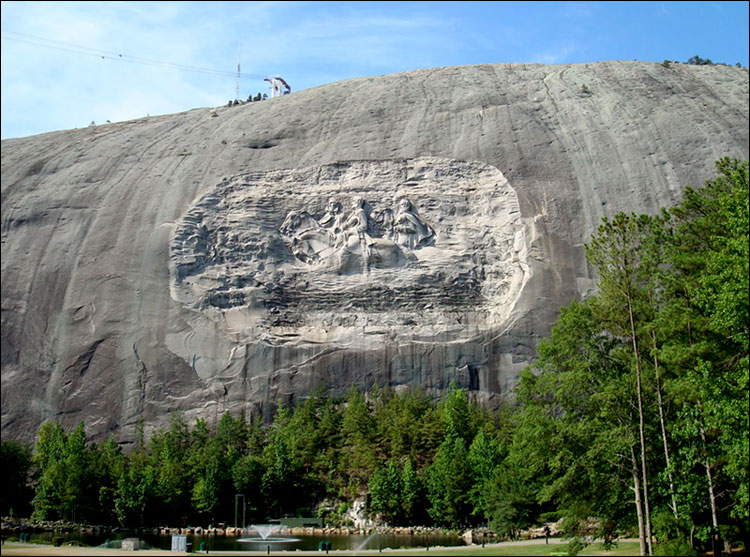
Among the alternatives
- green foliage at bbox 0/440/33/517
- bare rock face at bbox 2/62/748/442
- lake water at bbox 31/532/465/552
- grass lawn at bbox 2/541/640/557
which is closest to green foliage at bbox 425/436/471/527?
lake water at bbox 31/532/465/552

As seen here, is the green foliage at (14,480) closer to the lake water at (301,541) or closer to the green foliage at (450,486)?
the lake water at (301,541)

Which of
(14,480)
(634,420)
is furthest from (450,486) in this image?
(14,480)

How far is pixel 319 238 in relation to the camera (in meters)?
44.5

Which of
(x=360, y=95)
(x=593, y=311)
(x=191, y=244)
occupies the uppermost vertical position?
(x=360, y=95)

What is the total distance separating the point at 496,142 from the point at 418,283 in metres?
10.7

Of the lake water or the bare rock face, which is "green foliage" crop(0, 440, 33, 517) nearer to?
the bare rock face

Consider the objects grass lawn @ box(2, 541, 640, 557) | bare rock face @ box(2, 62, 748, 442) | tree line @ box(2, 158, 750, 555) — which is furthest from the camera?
bare rock face @ box(2, 62, 748, 442)

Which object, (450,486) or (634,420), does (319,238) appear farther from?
(634,420)

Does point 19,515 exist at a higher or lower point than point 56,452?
lower

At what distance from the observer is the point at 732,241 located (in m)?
16.4

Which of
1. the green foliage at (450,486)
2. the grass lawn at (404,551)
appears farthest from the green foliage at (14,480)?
the green foliage at (450,486)

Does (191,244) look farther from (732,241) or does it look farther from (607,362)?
(732,241)

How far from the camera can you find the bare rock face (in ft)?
131

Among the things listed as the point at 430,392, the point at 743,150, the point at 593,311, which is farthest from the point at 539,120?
the point at 593,311
